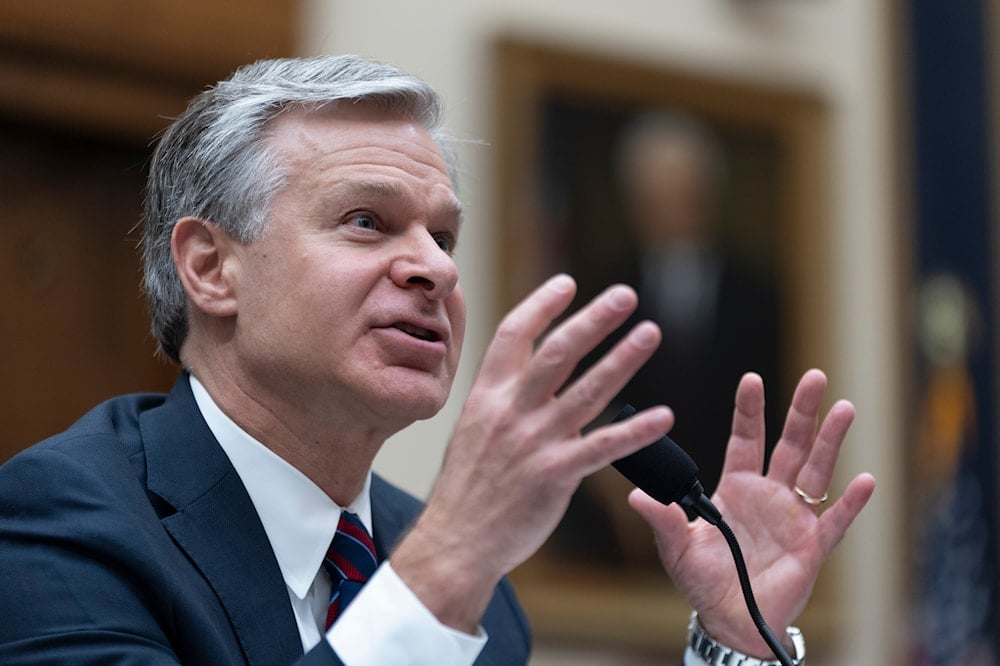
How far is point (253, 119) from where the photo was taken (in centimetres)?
266

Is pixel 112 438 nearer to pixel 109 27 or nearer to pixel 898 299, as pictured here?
pixel 109 27

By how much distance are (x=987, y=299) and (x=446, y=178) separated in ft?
17.3

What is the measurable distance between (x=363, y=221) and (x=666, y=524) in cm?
76

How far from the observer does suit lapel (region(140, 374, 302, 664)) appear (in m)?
2.26

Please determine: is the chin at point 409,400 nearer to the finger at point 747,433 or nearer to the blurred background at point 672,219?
the finger at point 747,433

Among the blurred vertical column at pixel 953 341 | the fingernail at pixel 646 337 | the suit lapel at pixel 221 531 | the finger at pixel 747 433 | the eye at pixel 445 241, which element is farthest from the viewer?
the blurred vertical column at pixel 953 341

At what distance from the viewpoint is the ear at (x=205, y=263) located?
8.58 ft

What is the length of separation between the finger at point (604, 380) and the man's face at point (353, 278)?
2.06ft

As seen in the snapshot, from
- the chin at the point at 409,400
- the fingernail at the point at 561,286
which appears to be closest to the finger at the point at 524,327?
the fingernail at the point at 561,286

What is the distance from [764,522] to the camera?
263 centimetres

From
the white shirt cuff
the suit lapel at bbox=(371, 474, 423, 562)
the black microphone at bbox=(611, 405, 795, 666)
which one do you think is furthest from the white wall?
the white shirt cuff

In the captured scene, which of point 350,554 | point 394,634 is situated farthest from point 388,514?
point 394,634

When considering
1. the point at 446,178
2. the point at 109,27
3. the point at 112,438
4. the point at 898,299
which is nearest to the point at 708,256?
the point at 898,299

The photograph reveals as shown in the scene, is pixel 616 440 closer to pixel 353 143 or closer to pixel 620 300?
pixel 620 300
